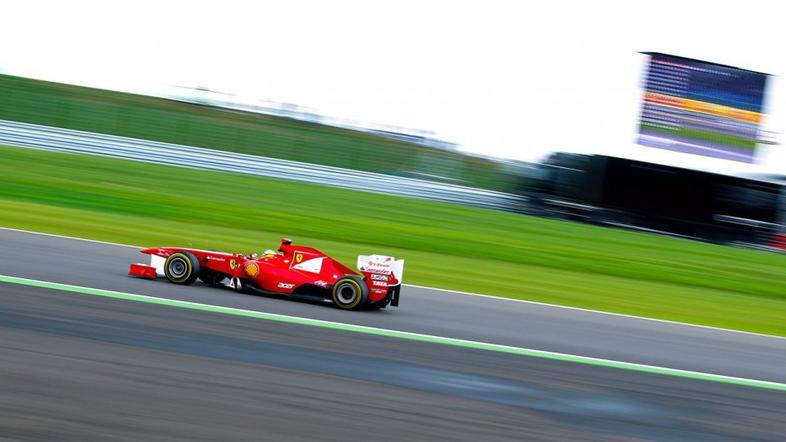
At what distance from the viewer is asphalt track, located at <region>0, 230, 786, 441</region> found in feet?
14.3

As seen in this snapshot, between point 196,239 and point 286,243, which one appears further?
point 196,239

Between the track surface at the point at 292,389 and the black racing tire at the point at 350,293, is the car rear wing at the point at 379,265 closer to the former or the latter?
the black racing tire at the point at 350,293

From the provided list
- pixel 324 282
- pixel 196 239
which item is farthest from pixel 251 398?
pixel 196 239

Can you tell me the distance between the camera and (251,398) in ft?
15.4

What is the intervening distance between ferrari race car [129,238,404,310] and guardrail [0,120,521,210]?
41.6ft

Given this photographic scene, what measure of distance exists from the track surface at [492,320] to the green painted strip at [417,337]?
16 cm

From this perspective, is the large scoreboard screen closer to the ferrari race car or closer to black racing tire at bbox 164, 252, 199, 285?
the ferrari race car

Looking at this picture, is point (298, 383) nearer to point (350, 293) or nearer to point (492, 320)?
point (350, 293)

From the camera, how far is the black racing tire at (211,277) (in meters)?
7.72

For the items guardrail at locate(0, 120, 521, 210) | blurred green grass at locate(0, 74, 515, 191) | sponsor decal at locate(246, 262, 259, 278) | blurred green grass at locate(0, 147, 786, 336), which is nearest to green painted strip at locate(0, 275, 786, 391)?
sponsor decal at locate(246, 262, 259, 278)

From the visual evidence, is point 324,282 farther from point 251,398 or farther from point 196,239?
point 196,239

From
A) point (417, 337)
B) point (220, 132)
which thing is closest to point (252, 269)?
point (417, 337)

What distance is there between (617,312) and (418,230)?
557cm

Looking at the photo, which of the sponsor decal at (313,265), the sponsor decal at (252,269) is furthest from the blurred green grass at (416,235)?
the sponsor decal at (252,269)
